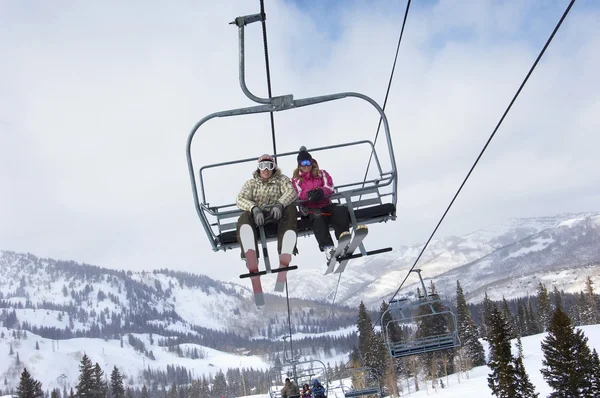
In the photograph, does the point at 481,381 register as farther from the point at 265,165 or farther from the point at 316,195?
the point at 265,165

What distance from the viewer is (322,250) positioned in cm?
860

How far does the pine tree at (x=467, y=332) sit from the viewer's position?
69.7m

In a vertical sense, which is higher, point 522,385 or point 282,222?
point 282,222

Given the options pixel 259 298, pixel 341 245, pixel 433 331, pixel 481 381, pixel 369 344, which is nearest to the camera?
pixel 341 245

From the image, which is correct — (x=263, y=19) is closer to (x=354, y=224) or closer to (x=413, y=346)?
(x=354, y=224)

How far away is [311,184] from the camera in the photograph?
28.1ft

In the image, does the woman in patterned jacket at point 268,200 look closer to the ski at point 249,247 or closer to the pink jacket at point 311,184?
the ski at point 249,247

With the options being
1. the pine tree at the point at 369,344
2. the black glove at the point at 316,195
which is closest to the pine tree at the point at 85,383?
the pine tree at the point at 369,344

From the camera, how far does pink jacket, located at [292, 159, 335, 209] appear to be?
848 cm

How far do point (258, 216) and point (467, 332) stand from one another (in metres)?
70.6

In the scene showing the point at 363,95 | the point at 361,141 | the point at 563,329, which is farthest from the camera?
the point at 563,329

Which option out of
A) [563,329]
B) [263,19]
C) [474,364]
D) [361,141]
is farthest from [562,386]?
[474,364]

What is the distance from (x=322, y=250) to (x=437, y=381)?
7568 cm

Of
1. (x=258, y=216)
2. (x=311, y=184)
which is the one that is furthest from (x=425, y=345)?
(x=258, y=216)
